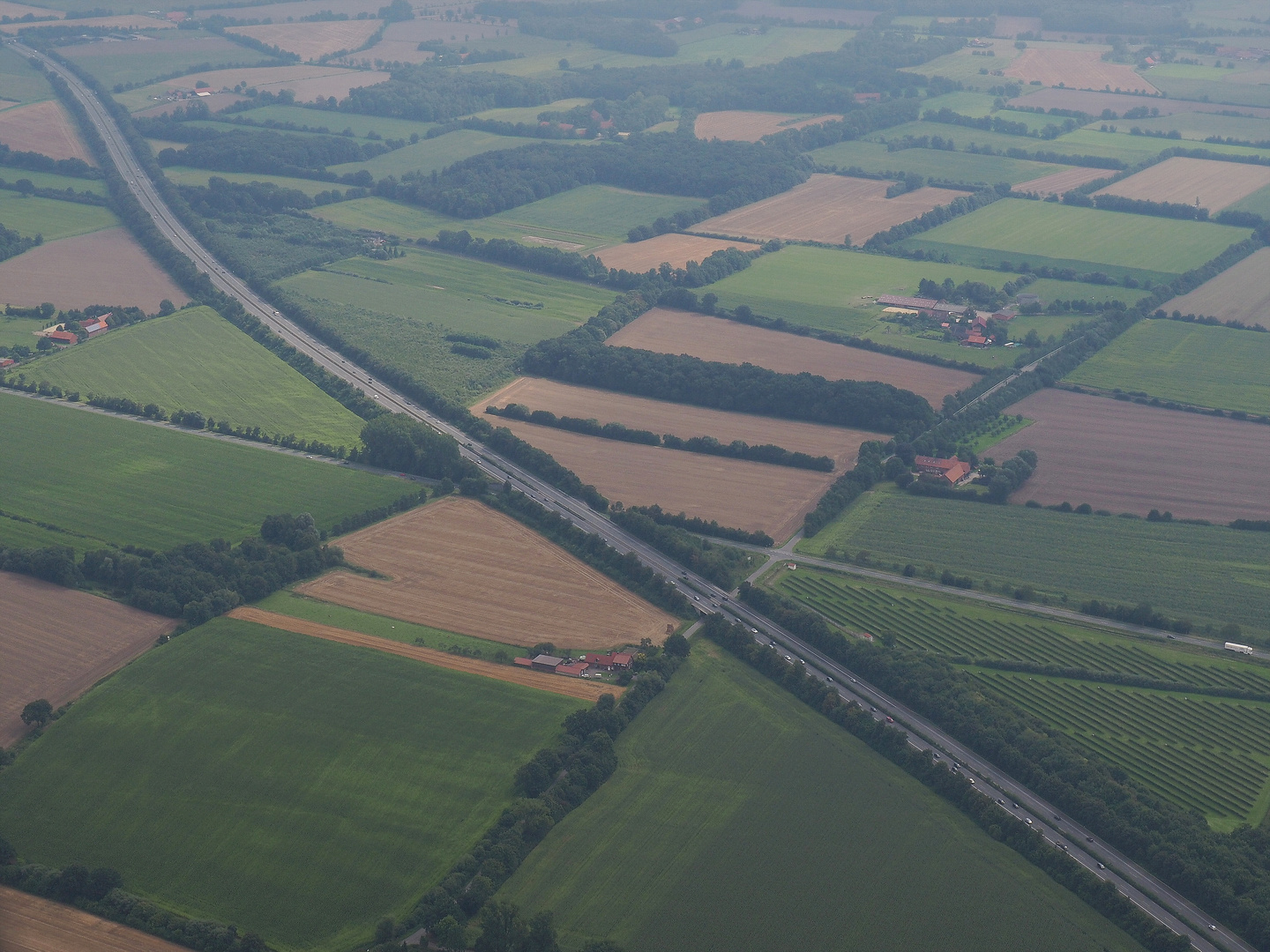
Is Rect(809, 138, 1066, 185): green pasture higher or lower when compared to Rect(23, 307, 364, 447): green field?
higher

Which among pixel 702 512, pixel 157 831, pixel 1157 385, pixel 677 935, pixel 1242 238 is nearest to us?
pixel 677 935

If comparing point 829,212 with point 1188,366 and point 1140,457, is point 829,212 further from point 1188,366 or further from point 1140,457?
point 1140,457

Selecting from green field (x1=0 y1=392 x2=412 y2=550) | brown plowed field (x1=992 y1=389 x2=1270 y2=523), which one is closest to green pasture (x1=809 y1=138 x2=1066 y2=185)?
brown plowed field (x1=992 y1=389 x2=1270 y2=523)

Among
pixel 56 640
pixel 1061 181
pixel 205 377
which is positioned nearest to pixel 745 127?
pixel 1061 181

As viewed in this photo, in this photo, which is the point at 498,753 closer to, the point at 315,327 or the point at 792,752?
the point at 792,752

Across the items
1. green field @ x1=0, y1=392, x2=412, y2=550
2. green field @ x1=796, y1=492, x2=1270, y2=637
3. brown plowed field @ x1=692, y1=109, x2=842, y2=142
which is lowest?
green field @ x1=796, y1=492, x2=1270, y2=637

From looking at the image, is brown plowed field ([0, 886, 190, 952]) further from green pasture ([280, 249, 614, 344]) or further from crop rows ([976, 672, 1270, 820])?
green pasture ([280, 249, 614, 344])

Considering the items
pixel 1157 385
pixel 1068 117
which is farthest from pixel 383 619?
pixel 1068 117
